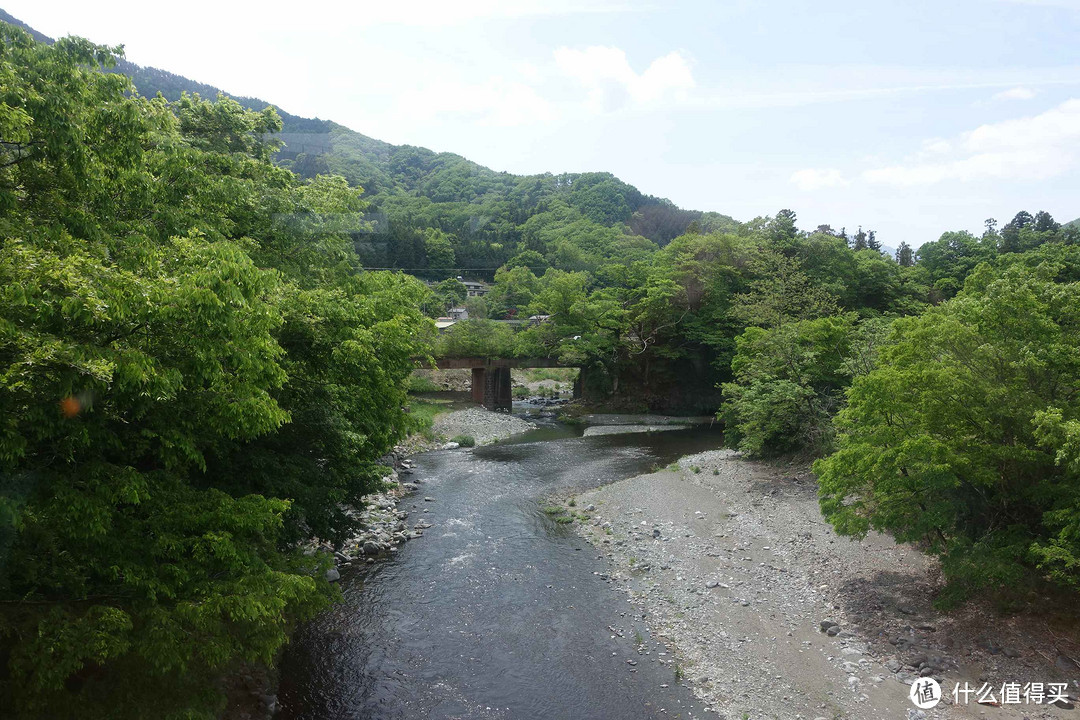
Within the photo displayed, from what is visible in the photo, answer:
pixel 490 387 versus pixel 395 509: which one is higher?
pixel 490 387

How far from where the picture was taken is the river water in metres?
9.21

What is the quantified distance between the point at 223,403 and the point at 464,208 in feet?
263

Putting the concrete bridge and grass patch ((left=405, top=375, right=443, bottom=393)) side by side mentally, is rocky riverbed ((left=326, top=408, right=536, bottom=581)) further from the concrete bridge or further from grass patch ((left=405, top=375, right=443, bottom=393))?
the concrete bridge

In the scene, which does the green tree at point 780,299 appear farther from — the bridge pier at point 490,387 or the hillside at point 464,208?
the hillside at point 464,208

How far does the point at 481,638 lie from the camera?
1101 centimetres

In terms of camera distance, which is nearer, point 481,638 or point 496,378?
point 481,638

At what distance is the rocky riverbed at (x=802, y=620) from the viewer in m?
8.93

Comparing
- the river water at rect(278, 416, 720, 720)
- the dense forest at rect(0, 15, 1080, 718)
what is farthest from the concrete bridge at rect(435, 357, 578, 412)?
the river water at rect(278, 416, 720, 720)

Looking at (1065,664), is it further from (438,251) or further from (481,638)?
(438,251)

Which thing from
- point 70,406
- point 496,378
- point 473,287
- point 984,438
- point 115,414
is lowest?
point 496,378

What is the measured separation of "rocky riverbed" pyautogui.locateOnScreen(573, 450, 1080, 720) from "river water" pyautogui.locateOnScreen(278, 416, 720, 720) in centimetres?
64

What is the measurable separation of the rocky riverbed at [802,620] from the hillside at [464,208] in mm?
28993

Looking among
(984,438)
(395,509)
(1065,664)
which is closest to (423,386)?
(395,509)

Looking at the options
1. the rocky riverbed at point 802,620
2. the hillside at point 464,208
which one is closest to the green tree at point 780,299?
the rocky riverbed at point 802,620
